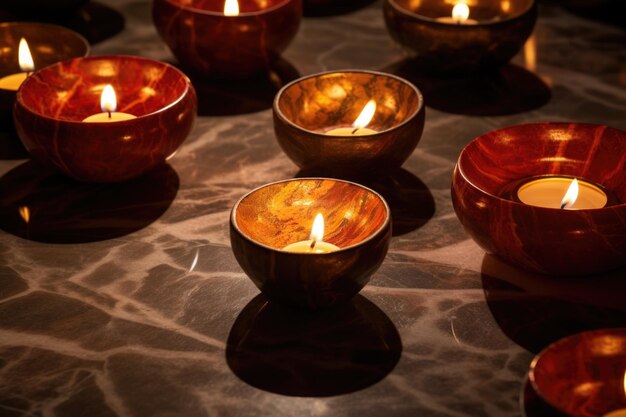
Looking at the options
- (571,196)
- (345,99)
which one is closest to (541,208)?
(571,196)

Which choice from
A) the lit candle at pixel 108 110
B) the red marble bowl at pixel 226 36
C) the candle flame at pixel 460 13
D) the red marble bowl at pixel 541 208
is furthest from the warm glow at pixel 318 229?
the candle flame at pixel 460 13

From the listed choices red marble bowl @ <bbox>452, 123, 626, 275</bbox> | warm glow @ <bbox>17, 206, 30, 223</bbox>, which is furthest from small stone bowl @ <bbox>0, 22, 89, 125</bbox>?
red marble bowl @ <bbox>452, 123, 626, 275</bbox>

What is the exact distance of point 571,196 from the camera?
3.58ft

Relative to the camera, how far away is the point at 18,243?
1.18m

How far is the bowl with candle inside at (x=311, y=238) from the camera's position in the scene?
95cm

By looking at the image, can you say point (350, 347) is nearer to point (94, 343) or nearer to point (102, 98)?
point (94, 343)

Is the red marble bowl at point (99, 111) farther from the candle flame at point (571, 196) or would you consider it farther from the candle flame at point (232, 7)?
the candle flame at point (571, 196)

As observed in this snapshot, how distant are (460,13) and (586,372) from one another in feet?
2.69

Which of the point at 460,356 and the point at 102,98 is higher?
the point at 102,98

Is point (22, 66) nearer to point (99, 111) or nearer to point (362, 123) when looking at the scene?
point (99, 111)

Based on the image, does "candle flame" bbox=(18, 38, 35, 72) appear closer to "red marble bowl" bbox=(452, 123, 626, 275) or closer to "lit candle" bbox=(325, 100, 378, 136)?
"lit candle" bbox=(325, 100, 378, 136)

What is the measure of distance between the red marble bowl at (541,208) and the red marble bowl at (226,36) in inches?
17.9

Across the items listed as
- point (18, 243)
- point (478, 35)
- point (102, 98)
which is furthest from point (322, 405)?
point (478, 35)

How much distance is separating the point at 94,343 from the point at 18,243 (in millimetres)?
238
